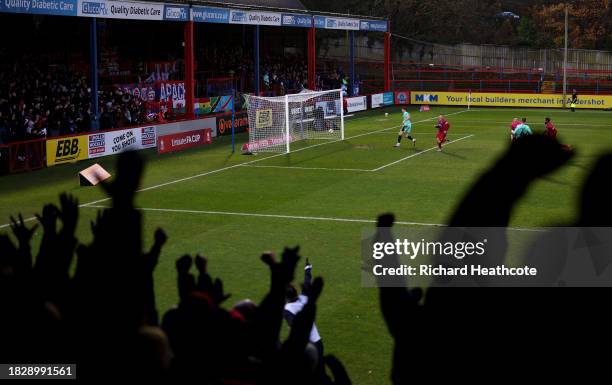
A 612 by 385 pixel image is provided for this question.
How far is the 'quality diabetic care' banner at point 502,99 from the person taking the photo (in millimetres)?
56344

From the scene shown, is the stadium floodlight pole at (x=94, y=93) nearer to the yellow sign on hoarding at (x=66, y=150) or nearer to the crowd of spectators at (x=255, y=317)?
the yellow sign on hoarding at (x=66, y=150)

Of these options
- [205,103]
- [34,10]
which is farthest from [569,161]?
[205,103]

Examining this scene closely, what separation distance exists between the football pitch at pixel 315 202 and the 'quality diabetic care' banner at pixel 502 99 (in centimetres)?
1639

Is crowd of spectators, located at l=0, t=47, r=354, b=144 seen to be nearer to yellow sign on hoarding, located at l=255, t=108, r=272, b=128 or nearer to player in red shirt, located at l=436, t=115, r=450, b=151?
yellow sign on hoarding, located at l=255, t=108, r=272, b=128

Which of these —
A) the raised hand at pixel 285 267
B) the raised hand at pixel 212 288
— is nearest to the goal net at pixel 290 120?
the raised hand at pixel 212 288

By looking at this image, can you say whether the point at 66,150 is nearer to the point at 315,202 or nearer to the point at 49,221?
the point at 315,202

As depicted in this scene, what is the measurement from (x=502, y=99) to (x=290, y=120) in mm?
25177

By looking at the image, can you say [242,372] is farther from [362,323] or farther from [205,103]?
[205,103]

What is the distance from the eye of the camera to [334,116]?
140 ft

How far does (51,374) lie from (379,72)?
68.4 m

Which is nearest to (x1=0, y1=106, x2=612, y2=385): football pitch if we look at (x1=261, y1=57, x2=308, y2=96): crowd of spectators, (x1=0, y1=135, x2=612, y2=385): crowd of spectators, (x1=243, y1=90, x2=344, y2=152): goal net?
(x1=0, y1=135, x2=612, y2=385): crowd of spectators

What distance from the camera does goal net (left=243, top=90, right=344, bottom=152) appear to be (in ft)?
117

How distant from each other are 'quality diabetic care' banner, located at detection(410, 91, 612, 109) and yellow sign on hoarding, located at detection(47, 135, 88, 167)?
3382 cm

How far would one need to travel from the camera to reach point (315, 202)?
23.1 m
